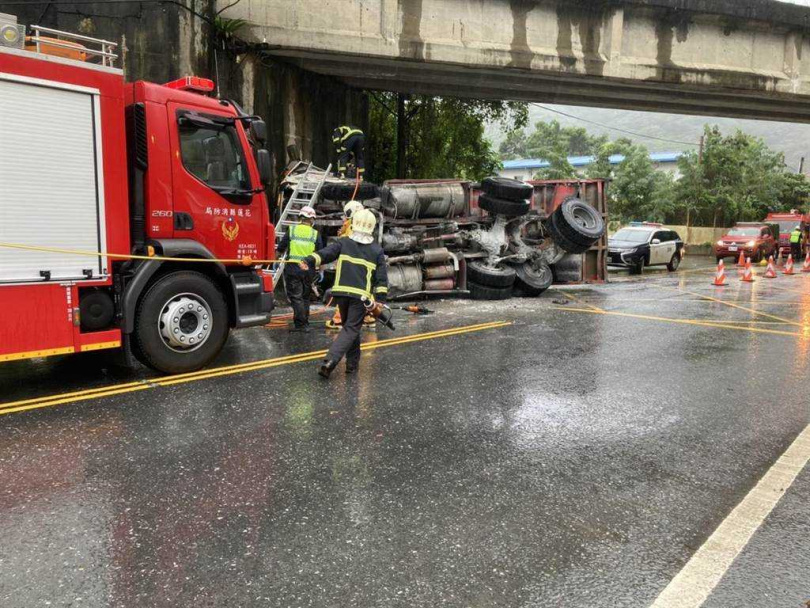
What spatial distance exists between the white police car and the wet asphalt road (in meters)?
14.5

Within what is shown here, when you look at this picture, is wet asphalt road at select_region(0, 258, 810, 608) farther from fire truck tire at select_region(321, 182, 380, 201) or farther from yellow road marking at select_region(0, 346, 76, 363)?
fire truck tire at select_region(321, 182, 380, 201)

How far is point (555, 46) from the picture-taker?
631 inches

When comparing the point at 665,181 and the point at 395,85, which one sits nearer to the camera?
the point at 395,85

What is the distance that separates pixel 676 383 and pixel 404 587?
4.78 metres

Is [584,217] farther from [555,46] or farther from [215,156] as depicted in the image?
[215,156]

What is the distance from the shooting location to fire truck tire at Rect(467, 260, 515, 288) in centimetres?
1367

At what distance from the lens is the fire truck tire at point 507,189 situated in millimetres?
13969

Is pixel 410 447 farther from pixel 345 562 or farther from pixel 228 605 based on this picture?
pixel 228 605

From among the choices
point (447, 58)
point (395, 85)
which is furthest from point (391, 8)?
point (395, 85)

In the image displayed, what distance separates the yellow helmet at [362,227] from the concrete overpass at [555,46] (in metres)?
8.29

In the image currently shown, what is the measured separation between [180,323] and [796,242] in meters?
30.6

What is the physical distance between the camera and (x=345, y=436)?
4.91 m

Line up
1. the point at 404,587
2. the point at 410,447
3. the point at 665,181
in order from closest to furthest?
the point at 404,587, the point at 410,447, the point at 665,181

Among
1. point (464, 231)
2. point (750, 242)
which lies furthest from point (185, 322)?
point (750, 242)
